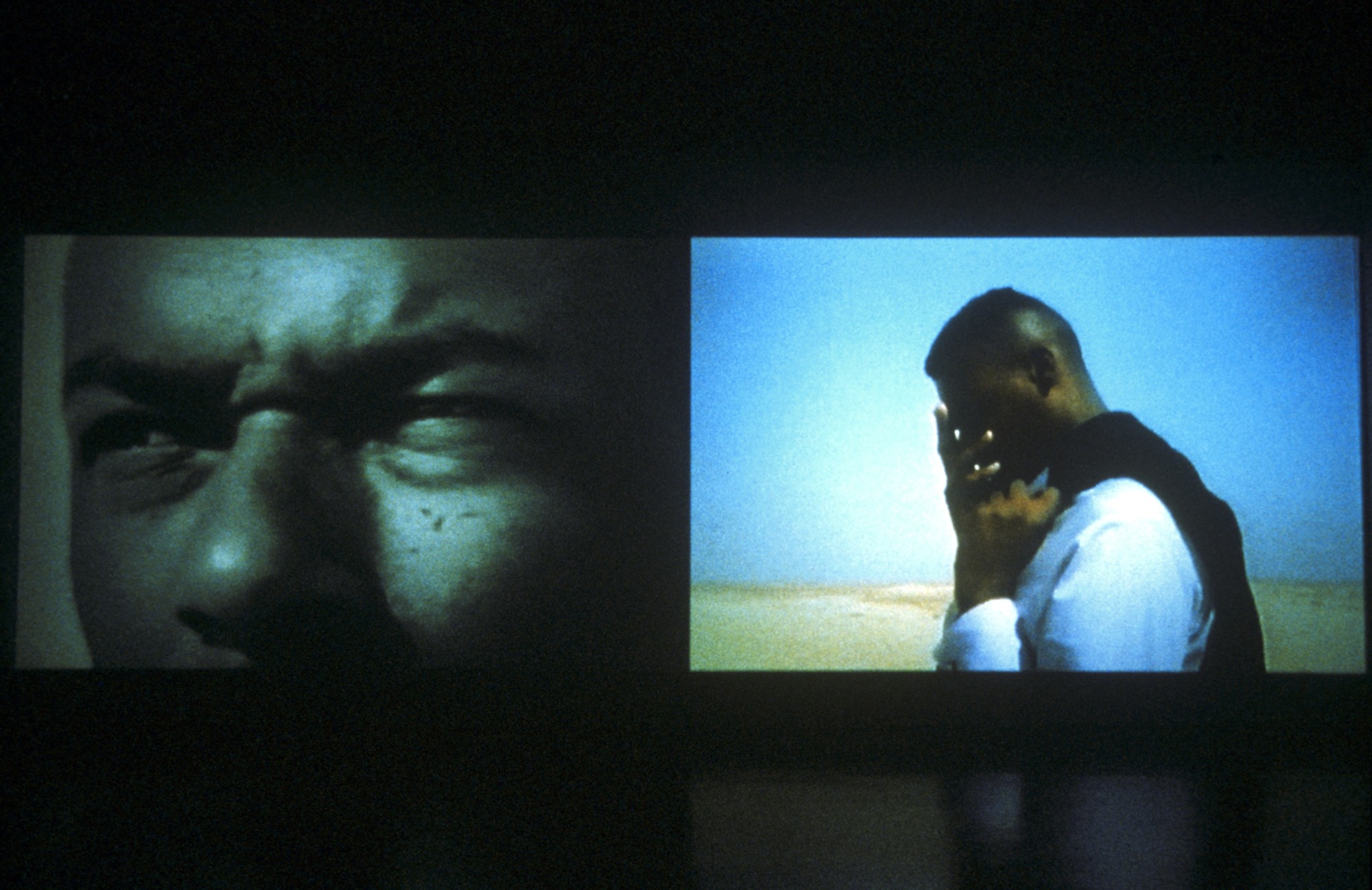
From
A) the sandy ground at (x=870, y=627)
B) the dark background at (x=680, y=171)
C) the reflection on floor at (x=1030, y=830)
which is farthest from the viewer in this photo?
the sandy ground at (x=870, y=627)

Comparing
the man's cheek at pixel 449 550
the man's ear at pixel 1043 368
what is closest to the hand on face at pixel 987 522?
the man's ear at pixel 1043 368

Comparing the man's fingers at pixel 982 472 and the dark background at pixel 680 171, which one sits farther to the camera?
the man's fingers at pixel 982 472

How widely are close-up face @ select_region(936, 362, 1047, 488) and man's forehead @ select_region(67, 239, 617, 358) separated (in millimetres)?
1742

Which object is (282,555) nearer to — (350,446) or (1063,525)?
(350,446)

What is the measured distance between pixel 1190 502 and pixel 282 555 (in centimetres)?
388

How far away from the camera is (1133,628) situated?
403cm

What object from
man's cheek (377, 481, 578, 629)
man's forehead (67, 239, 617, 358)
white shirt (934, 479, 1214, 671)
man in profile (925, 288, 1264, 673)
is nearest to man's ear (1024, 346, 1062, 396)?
man in profile (925, 288, 1264, 673)

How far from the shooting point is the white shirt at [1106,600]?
401cm

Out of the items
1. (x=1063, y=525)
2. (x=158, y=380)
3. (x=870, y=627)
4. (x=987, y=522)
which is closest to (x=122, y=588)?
(x=158, y=380)

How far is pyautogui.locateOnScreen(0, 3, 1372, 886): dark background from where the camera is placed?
400cm

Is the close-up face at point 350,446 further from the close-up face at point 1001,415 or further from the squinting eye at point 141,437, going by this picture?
the close-up face at point 1001,415

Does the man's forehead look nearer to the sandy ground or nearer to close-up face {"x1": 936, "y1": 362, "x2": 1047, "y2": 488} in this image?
the sandy ground

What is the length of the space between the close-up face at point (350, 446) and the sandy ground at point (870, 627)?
559mm

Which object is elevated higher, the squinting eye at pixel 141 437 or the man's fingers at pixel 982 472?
the squinting eye at pixel 141 437
